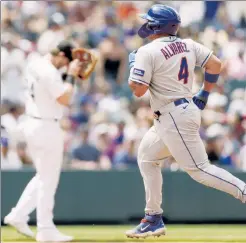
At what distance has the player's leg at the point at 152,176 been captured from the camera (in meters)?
8.21

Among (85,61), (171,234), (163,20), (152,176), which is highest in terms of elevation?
(163,20)

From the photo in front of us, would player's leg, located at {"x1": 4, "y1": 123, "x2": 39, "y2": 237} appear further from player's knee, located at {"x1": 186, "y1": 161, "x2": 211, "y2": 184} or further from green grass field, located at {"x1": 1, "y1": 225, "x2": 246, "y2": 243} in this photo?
player's knee, located at {"x1": 186, "y1": 161, "x2": 211, "y2": 184}

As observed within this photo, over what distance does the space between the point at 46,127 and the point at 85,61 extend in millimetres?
845

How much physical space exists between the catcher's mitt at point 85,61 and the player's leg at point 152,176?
1.18 m

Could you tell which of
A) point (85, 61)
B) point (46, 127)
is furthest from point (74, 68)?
point (46, 127)

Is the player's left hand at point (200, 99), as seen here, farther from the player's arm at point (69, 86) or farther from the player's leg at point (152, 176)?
the player's arm at point (69, 86)

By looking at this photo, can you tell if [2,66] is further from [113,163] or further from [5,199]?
[5,199]

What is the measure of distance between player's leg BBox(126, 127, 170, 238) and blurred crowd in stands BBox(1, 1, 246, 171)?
438 centimetres

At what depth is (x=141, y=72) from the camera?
25.4 feet

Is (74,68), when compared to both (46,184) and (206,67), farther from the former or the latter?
(206,67)

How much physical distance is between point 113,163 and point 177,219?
1.98m

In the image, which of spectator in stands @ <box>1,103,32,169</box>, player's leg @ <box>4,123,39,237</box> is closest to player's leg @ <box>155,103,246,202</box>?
player's leg @ <box>4,123,39,237</box>

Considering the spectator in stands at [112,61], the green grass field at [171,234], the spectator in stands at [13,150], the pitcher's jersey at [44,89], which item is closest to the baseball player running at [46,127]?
the pitcher's jersey at [44,89]

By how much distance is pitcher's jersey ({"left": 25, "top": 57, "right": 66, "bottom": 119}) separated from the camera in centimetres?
881
